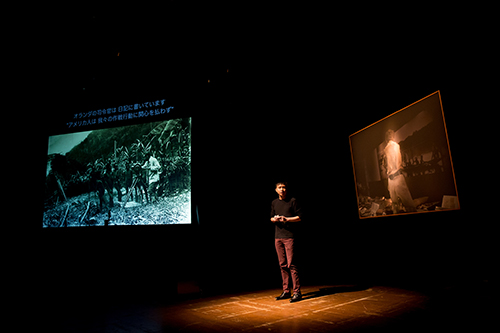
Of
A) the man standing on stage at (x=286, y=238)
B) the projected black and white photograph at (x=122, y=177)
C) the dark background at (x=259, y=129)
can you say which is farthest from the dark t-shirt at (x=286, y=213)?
the projected black and white photograph at (x=122, y=177)

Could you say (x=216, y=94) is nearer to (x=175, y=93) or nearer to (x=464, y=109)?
(x=175, y=93)

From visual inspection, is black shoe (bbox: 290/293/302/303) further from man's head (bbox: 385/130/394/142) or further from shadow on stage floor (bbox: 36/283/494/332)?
man's head (bbox: 385/130/394/142)

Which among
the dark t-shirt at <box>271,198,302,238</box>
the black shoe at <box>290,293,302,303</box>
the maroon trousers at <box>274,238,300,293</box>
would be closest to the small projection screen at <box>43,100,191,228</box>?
the dark t-shirt at <box>271,198,302,238</box>

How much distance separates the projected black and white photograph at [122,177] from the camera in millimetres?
4531

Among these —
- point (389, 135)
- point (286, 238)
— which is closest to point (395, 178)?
point (389, 135)

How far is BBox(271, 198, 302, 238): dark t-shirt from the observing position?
356cm

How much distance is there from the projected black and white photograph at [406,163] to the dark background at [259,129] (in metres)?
0.12

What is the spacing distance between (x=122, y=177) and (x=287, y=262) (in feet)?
9.68

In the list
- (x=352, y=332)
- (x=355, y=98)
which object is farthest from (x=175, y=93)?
(x=352, y=332)

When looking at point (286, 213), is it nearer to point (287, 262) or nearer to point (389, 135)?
point (287, 262)

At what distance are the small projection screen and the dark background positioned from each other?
0.22 m

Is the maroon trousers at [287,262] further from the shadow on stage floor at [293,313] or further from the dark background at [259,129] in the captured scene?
the dark background at [259,129]

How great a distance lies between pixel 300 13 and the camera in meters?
3.56

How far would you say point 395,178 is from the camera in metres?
3.91
